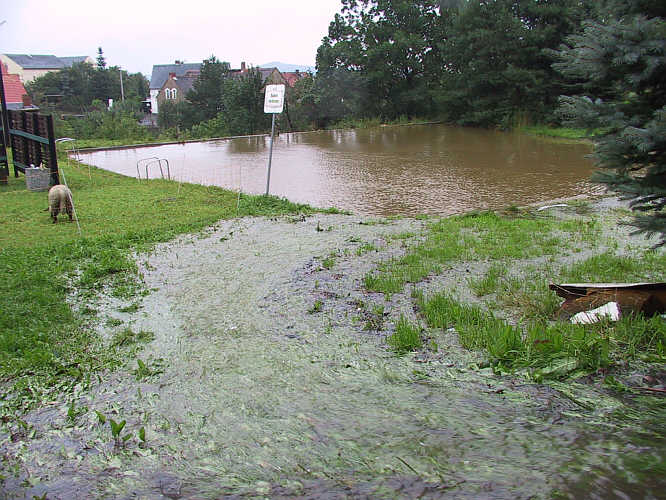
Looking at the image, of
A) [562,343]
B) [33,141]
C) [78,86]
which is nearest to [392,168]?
[33,141]

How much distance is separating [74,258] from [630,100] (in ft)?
22.0

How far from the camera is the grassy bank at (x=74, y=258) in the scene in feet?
14.4

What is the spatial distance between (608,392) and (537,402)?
1.47ft

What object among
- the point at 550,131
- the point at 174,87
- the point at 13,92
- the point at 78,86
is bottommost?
the point at 550,131

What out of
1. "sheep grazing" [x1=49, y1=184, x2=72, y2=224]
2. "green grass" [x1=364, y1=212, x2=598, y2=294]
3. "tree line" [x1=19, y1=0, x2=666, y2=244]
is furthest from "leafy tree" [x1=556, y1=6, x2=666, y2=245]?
"tree line" [x1=19, y1=0, x2=666, y2=244]

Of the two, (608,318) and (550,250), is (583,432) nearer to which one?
(608,318)

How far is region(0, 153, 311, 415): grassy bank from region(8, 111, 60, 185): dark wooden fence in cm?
65

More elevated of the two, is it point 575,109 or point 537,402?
point 575,109

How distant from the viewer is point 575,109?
4.03m

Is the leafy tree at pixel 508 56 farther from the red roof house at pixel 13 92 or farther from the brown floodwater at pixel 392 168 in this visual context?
the red roof house at pixel 13 92

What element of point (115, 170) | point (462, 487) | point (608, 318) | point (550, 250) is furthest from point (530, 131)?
point (462, 487)

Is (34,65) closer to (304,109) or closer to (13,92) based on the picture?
(304,109)

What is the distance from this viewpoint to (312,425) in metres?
3.44

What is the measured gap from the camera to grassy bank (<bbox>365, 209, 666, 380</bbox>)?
154 inches
